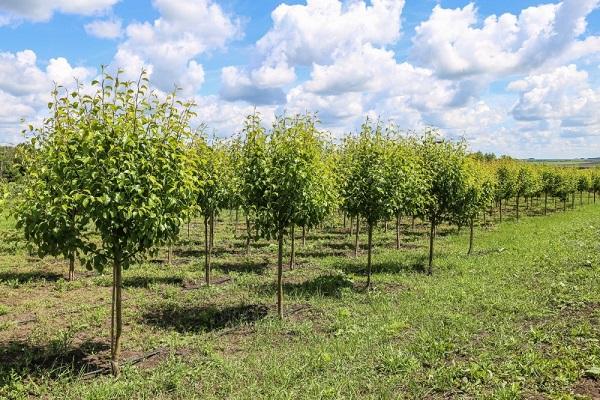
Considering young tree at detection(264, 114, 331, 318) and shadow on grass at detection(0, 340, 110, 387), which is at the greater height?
young tree at detection(264, 114, 331, 318)

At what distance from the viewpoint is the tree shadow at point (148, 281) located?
47.2ft

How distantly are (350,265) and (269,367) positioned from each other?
10.7 meters

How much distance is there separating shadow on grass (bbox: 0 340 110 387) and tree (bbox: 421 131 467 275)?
11.7m

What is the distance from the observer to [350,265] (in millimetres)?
18172

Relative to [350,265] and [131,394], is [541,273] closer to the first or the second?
[350,265]

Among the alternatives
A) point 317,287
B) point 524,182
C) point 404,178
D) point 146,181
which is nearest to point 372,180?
point 404,178

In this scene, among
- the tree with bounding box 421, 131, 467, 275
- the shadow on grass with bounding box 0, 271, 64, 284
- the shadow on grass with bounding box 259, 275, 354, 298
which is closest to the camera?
the shadow on grass with bounding box 259, 275, 354, 298

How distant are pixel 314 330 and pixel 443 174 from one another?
8.74 metres

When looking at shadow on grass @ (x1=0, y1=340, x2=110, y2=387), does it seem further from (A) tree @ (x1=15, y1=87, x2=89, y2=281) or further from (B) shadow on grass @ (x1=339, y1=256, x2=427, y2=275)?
(B) shadow on grass @ (x1=339, y1=256, x2=427, y2=275)

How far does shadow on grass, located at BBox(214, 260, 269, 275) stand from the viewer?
1686cm

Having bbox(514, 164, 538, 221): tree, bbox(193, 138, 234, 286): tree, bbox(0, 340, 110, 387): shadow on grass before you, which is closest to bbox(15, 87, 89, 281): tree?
bbox(0, 340, 110, 387): shadow on grass

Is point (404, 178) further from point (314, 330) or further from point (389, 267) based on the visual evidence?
→ point (314, 330)

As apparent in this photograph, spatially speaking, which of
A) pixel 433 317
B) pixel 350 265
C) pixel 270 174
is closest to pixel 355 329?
pixel 433 317

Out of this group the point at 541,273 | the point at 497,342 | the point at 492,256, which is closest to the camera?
the point at 497,342
